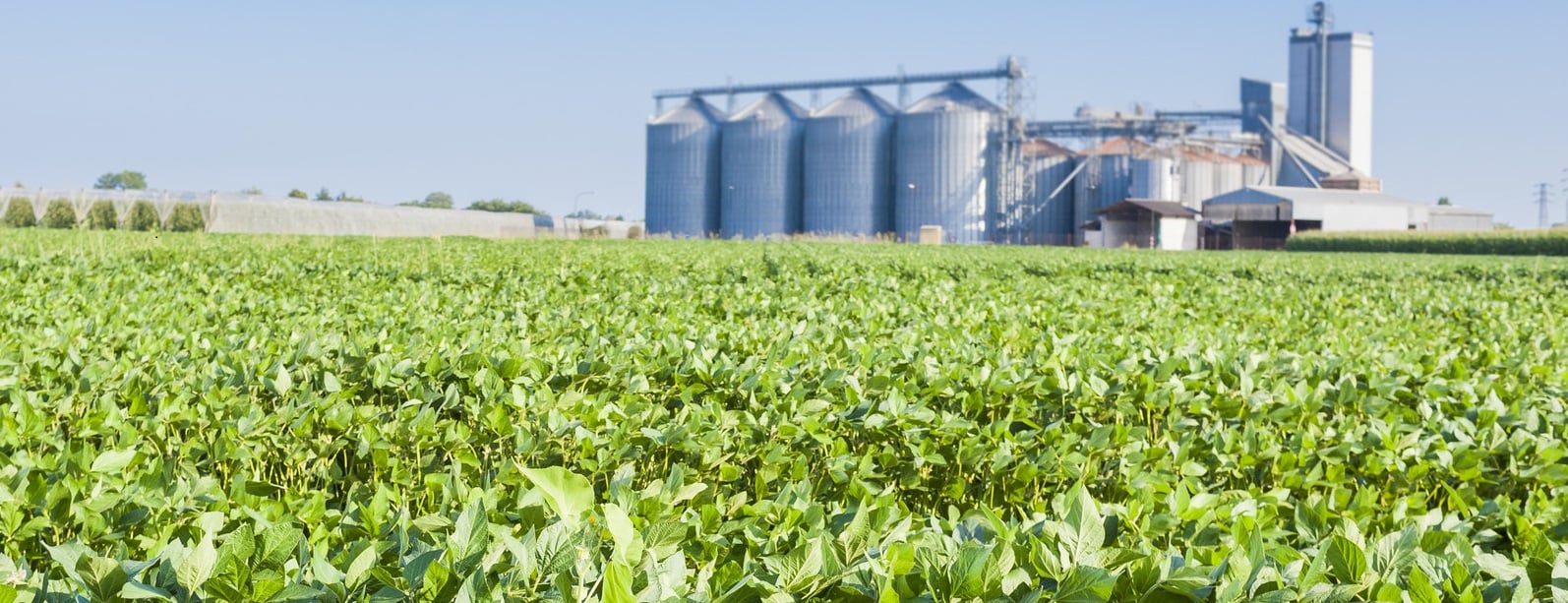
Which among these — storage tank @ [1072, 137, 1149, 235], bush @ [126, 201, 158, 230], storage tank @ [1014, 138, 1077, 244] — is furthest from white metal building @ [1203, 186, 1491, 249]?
bush @ [126, 201, 158, 230]

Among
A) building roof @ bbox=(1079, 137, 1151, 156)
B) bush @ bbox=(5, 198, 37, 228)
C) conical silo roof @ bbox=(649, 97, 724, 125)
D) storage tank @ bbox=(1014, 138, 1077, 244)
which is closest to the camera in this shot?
bush @ bbox=(5, 198, 37, 228)

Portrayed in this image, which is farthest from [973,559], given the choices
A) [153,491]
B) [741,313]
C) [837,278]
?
[837,278]

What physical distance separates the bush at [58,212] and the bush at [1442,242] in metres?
50.0

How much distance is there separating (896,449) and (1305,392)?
150cm

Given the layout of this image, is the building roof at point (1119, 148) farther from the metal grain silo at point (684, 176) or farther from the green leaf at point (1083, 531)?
the green leaf at point (1083, 531)

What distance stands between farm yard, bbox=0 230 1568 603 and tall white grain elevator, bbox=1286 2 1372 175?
6651 cm

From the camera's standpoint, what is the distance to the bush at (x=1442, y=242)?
45.4 metres

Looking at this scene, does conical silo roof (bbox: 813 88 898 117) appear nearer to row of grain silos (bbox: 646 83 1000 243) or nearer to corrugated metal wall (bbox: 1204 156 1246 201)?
row of grain silos (bbox: 646 83 1000 243)

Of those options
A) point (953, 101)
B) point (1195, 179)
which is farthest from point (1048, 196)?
point (1195, 179)

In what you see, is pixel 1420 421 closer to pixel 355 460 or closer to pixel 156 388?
pixel 355 460

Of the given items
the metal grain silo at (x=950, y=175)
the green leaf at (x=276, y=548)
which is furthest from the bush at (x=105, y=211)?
the green leaf at (x=276, y=548)

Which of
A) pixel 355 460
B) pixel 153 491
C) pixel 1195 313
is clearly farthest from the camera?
pixel 1195 313

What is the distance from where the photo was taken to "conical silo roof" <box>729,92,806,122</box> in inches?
2685

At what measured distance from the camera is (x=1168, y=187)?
59.7 m
